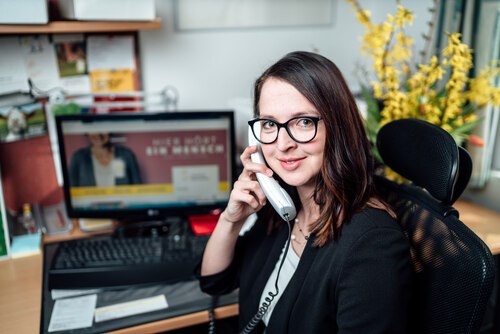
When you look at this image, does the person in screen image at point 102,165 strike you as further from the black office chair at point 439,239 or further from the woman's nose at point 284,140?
the black office chair at point 439,239

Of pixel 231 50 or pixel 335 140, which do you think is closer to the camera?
pixel 335 140

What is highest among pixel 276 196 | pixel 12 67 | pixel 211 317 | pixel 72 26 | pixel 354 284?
pixel 72 26

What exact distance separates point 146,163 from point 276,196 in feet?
1.98

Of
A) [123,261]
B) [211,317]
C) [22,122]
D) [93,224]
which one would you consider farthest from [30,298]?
[22,122]

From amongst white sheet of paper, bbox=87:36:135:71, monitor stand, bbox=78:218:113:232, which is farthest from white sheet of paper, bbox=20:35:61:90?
monitor stand, bbox=78:218:113:232

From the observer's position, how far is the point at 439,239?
0.83 metres

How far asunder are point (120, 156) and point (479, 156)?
52.8 inches

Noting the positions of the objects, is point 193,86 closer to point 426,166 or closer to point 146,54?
point 146,54

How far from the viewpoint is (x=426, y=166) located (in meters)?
0.83

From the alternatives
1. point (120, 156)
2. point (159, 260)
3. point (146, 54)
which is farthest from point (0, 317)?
point (146, 54)

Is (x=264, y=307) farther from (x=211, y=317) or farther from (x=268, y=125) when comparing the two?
(x=268, y=125)

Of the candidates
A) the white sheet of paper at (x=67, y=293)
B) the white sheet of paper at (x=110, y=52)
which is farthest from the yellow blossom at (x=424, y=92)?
the white sheet of paper at (x=67, y=293)

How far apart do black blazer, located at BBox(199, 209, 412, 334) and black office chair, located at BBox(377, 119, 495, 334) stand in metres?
0.04

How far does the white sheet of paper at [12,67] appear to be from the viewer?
4.70ft
